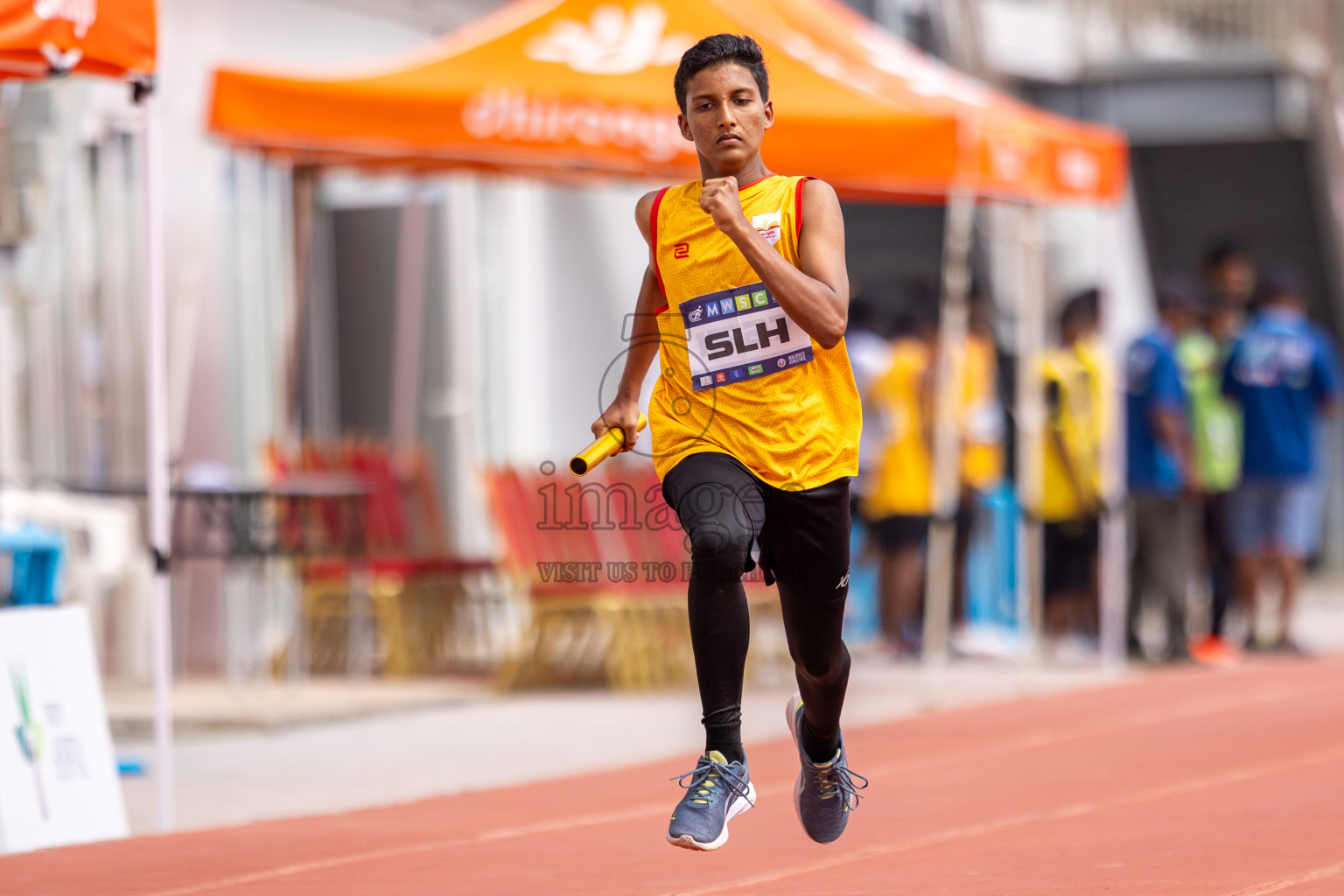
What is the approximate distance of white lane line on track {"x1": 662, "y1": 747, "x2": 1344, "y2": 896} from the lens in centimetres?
555

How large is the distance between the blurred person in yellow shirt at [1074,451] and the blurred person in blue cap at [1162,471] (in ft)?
0.79

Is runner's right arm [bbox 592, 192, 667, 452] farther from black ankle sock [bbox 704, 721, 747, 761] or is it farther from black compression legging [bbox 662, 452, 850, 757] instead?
black ankle sock [bbox 704, 721, 747, 761]

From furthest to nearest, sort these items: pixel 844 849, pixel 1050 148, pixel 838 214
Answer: pixel 1050 148 → pixel 844 849 → pixel 838 214

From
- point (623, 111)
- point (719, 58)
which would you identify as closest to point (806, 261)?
point (719, 58)

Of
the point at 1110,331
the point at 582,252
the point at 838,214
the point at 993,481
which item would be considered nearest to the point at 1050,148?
the point at 1110,331

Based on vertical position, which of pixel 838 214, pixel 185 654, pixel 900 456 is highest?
pixel 838 214

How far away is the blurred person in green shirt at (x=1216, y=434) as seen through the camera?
12.5 meters

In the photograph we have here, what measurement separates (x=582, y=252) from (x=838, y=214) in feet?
33.1

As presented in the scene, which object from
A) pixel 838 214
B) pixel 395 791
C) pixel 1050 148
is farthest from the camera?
pixel 1050 148

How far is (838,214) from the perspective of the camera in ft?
15.6

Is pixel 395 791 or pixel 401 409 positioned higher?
pixel 401 409

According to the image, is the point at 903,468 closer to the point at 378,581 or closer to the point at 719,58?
the point at 378,581

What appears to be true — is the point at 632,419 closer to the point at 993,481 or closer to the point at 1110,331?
the point at 1110,331

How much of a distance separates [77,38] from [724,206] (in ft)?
9.51
